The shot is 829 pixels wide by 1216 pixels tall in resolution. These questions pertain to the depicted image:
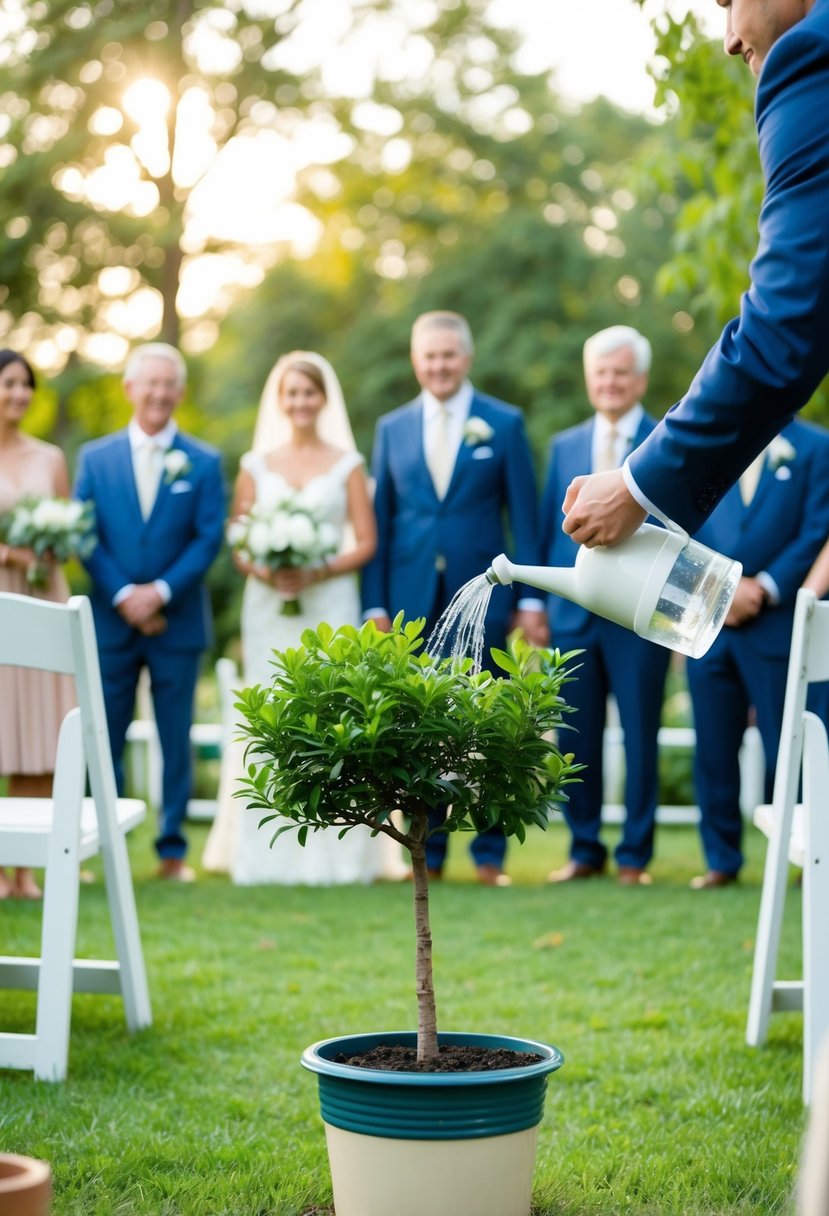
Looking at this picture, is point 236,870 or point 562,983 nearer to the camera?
point 562,983

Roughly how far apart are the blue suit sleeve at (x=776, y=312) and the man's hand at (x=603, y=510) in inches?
3.2

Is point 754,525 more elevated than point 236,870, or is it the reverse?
point 754,525

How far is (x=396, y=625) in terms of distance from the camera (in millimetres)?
2576

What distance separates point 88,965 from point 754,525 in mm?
4178

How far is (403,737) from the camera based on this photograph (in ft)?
8.21

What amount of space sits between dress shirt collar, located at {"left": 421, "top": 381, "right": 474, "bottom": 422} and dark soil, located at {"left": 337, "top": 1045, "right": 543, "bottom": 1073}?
5156mm

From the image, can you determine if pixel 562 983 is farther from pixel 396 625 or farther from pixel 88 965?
pixel 396 625

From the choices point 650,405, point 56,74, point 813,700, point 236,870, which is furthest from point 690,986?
point 650,405

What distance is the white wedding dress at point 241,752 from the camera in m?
7.66

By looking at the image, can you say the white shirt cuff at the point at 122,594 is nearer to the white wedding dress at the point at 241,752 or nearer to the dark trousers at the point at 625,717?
the white wedding dress at the point at 241,752

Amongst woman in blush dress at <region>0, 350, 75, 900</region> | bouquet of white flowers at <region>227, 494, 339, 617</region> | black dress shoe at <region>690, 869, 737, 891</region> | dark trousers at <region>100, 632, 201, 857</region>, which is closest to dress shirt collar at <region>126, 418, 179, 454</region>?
woman in blush dress at <region>0, 350, 75, 900</region>

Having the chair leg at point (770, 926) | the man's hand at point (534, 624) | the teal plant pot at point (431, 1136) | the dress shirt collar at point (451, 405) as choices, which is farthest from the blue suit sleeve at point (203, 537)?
the teal plant pot at point (431, 1136)

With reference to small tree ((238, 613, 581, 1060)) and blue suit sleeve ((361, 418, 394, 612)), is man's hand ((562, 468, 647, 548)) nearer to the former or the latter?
small tree ((238, 613, 581, 1060))

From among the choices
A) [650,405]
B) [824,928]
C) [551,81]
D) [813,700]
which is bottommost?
[824,928]
